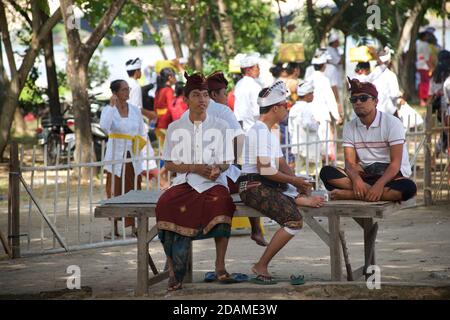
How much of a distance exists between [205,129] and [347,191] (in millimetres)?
1175

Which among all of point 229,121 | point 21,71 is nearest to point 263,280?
point 229,121

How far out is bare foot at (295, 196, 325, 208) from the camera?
823cm

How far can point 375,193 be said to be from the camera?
834 centimetres

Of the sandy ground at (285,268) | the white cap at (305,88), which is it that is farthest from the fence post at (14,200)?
the white cap at (305,88)

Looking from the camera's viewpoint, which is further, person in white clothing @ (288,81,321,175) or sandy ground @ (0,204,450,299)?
person in white clothing @ (288,81,321,175)

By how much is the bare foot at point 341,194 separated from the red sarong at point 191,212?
83cm

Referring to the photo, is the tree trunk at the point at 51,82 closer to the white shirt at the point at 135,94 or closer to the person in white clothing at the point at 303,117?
the white shirt at the point at 135,94

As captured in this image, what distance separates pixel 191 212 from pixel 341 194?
1160 mm

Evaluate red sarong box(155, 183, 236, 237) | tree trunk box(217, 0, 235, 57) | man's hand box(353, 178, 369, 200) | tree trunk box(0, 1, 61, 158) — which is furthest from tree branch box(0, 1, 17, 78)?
man's hand box(353, 178, 369, 200)

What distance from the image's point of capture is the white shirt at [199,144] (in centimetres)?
851

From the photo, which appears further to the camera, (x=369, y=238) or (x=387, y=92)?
(x=387, y=92)

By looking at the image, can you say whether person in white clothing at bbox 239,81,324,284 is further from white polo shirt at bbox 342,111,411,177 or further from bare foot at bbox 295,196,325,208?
white polo shirt at bbox 342,111,411,177

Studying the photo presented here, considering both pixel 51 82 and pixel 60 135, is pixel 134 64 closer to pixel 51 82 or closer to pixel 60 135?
pixel 60 135
